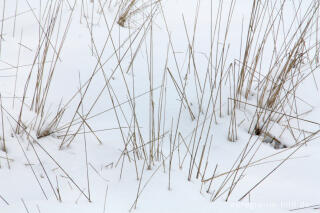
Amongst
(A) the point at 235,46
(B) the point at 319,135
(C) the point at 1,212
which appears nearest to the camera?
(C) the point at 1,212

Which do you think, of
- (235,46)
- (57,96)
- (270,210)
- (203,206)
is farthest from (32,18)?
(270,210)

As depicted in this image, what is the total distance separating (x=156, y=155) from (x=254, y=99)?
1.92 feet

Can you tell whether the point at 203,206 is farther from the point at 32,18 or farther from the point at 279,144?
the point at 32,18

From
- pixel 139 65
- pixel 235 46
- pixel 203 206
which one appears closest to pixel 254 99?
pixel 235 46

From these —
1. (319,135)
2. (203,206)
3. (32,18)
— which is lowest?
(203,206)

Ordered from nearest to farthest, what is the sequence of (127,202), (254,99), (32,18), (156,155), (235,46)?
(127,202), (156,155), (254,99), (32,18), (235,46)

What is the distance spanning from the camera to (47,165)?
3.39 ft

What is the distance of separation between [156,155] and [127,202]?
0.83 ft

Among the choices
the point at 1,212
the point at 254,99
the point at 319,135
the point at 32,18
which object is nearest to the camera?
the point at 1,212

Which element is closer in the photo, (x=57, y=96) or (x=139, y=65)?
(x=57, y=96)

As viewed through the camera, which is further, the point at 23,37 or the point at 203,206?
the point at 23,37

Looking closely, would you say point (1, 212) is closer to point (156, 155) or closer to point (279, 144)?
point (156, 155)

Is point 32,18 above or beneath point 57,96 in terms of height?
above

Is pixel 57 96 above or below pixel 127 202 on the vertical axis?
above
